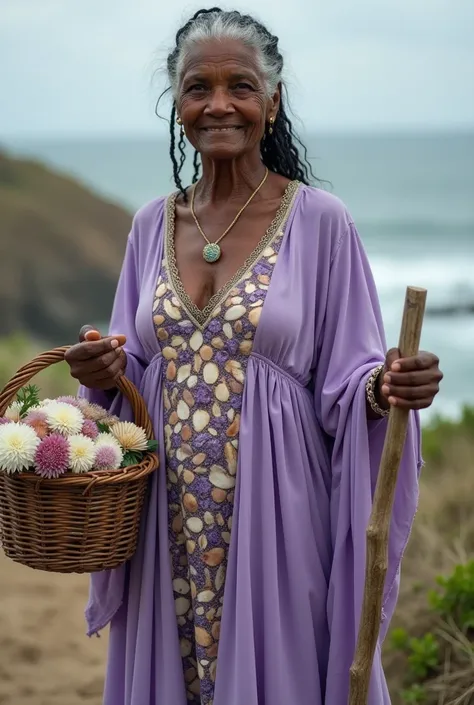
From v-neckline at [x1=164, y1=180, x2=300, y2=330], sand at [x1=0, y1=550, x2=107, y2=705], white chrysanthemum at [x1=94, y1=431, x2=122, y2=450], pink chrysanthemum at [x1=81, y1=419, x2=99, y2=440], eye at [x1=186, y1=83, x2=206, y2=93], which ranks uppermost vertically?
eye at [x1=186, y1=83, x2=206, y2=93]

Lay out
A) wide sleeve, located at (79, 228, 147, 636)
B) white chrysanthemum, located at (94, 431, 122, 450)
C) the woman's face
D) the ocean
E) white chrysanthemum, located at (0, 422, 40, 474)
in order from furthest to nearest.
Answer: the ocean → wide sleeve, located at (79, 228, 147, 636) → the woman's face → white chrysanthemum, located at (94, 431, 122, 450) → white chrysanthemum, located at (0, 422, 40, 474)

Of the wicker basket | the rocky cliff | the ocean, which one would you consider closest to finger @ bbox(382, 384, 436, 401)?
the wicker basket

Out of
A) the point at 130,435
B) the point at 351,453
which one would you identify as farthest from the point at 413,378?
the point at 130,435

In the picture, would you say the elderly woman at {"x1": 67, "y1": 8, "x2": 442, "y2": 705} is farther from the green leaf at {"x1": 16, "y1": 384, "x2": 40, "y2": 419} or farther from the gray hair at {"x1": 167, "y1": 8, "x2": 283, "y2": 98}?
the green leaf at {"x1": 16, "y1": 384, "x2": 40, "y2": 419}

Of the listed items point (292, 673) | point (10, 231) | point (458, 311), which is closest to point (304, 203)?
point (292, 673)

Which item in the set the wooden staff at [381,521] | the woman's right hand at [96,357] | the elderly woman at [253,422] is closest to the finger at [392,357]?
the wooden staff at [381,521]

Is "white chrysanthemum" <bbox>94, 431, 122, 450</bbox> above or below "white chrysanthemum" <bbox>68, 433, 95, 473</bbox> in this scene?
above

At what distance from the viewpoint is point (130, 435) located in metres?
2.50

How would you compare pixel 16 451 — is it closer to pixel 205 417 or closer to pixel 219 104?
pixel 205 417

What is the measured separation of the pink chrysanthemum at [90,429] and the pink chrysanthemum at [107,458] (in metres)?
0.07

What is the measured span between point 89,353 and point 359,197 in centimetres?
2167

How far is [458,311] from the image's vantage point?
1513cm

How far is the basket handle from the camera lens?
8.32 ft

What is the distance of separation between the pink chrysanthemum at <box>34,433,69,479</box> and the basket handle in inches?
8.7
